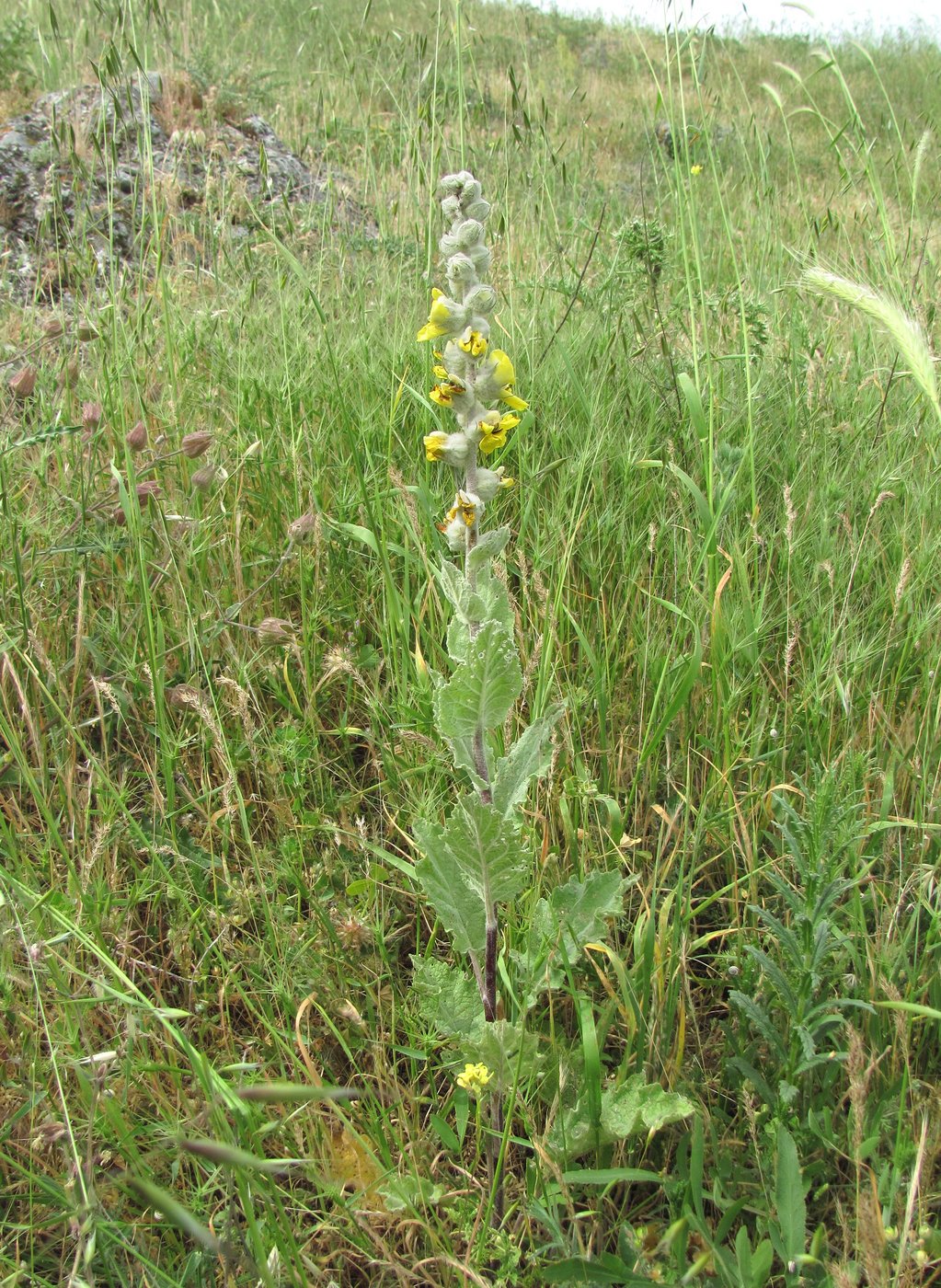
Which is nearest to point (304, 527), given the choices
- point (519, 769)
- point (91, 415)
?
point (91, 415)

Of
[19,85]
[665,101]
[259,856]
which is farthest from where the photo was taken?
[19,85]

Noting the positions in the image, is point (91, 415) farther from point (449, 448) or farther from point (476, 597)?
point (476, 597)

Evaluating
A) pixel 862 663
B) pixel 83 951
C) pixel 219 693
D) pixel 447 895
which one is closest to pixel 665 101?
pixel 862 663

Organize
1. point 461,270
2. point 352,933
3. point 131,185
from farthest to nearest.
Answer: point 131,185
point 352,933
point 461,270

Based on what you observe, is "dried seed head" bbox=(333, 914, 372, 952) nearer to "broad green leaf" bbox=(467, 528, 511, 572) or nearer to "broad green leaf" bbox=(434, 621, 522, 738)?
"broad green leaf" bbox=(434, 621, 522, 738)

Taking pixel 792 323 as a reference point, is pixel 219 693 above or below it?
below

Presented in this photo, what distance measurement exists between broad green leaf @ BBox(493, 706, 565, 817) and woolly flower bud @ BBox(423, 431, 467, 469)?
1.26 feet

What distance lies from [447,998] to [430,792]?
38cm

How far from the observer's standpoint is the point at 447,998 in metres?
1.38

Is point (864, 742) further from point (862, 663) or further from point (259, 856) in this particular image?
point (259, 856)

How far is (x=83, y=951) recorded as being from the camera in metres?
1.49

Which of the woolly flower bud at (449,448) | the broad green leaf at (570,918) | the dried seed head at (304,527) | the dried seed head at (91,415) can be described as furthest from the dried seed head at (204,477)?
the broad green leaf at (570,918)

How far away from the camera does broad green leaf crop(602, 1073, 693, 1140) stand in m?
1.20

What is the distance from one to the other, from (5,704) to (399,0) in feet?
42.5
